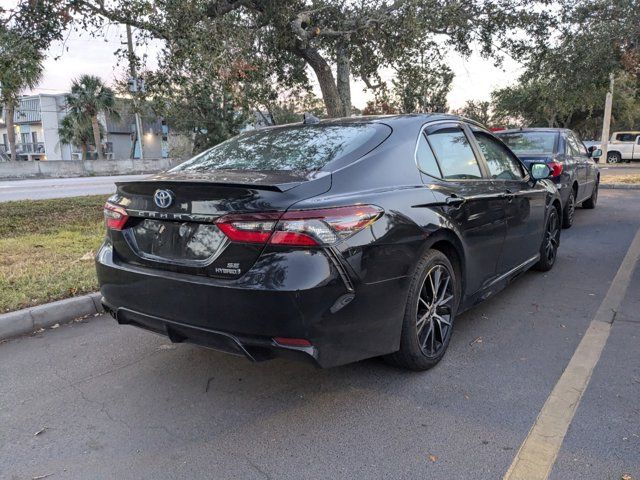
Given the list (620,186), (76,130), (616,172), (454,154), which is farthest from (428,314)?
(76,130)

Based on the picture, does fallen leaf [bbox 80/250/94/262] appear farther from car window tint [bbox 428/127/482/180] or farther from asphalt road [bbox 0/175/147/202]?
asphalt road [bbox 0/175/147/202]

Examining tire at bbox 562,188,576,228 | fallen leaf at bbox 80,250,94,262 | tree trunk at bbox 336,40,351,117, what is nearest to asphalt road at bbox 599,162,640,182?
tire at bbox 562,188,576,228

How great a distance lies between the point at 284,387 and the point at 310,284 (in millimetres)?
1047

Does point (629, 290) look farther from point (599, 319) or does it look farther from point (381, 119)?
point (381, 119)

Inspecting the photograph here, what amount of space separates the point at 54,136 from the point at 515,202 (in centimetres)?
5176

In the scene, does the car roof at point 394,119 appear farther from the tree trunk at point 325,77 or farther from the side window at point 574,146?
the tree trunk at point 325,77

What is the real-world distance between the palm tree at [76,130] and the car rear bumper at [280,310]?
3840 centimetres

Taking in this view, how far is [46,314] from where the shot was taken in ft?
14.4

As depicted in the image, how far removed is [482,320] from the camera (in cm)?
434

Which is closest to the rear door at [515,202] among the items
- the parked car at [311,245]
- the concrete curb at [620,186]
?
the parked car at [311,245]

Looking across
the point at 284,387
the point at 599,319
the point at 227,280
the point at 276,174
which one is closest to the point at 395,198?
the point at 276,174

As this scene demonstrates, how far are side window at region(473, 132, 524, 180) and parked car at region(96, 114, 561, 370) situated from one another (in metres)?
0.56

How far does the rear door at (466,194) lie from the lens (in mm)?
3465

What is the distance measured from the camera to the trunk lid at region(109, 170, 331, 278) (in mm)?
2611
